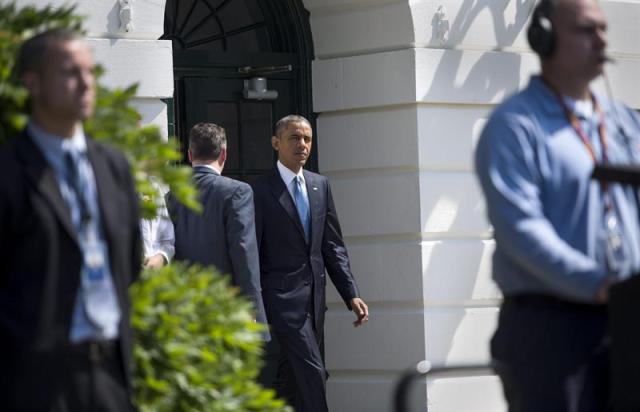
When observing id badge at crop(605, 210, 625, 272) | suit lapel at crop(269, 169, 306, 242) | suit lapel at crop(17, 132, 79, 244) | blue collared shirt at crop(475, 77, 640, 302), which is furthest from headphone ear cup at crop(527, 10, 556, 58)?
suit lapel at crop(269, 169, 306, 242)

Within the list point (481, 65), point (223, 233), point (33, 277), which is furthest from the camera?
point (481, 65)

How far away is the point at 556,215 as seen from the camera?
5277 mm

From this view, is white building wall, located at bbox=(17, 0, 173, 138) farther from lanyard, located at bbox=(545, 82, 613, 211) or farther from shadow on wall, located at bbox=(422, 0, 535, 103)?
lanyard, located at bbox=(545, 82, 613, 211)

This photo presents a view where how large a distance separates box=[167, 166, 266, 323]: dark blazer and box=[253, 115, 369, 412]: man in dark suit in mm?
662

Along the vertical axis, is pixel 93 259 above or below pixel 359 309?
above

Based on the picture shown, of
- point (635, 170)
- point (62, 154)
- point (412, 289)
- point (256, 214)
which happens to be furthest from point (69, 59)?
point (412, 289)

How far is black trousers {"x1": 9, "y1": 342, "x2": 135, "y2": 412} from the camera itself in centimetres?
471

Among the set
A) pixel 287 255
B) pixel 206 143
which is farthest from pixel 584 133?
pixel 287 255

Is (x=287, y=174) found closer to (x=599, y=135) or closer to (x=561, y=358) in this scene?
(x=599, y=135)

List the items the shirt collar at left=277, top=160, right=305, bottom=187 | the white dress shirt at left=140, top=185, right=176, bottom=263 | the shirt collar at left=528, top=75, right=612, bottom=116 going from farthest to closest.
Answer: the shirt collar at left=277, top=160, right=305, bottom=187, the white dress shirt at left=140, top=185, right=176, bottom=263, the shirt collar at left=528, top=75, right=612, bottom=116

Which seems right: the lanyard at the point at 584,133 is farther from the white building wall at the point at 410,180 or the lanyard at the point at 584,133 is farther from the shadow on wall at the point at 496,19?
the shadow on wall at the point at 496,19

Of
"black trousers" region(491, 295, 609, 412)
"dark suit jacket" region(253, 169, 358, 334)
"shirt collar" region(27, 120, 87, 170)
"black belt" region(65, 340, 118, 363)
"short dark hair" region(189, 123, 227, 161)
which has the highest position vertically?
"shirt collar" region(27, 120, 87, 170)

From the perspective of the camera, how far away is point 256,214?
1077 cm

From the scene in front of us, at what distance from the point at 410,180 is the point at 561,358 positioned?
22.5 ft
